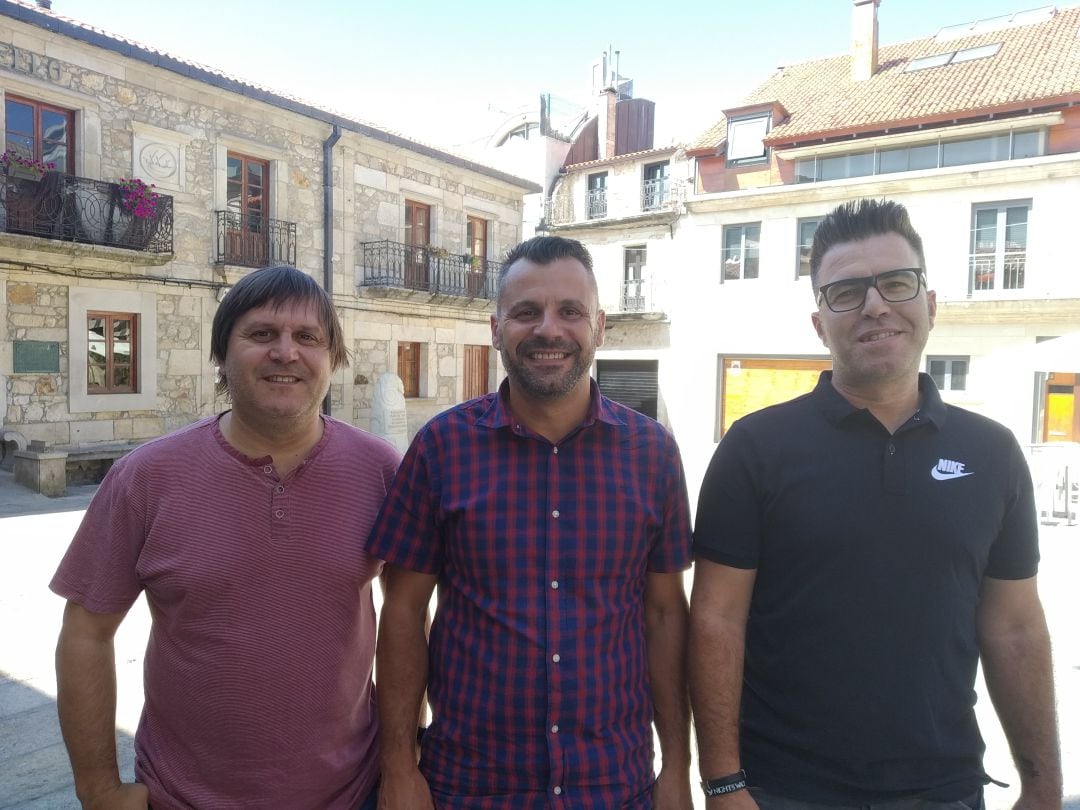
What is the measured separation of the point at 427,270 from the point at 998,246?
40.5 ft

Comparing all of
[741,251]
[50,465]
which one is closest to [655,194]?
[741,251]

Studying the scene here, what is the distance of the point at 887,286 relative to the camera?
1.89m

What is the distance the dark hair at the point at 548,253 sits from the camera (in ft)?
6.34

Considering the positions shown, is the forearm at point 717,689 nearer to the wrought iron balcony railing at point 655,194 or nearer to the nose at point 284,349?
the nose at point 284,349

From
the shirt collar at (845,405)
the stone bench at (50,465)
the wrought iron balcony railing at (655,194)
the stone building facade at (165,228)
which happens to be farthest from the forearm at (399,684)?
the wrought iron balcony railing at (655,194)

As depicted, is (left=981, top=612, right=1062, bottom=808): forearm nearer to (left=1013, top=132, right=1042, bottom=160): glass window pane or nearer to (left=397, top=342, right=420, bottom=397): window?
(left=397, top=342, right=420, bottom=397): window

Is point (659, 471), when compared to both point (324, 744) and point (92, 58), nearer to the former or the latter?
point (324, 744)

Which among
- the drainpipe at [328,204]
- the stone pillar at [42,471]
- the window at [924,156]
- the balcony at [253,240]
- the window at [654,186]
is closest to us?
the stone pillar at [42,471]

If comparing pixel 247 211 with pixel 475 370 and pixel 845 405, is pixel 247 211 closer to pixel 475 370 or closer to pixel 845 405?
pixel 475 370

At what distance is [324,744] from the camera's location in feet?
5.90

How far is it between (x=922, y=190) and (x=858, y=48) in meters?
5.84

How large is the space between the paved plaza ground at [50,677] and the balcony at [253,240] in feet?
20.8

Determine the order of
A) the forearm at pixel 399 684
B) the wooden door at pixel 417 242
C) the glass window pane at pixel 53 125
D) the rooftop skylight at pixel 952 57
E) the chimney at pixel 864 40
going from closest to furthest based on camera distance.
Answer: the forearm at pixel 399 684
the glass window pane at pixel 53 125
the wooden door at pixel 417 242
the rooftop skylight at pixel 952 57
the chimney at pixel 864 40

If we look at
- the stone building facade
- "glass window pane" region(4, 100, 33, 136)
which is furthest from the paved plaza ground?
"glass window pane" region(4, 100, 33, 136)
